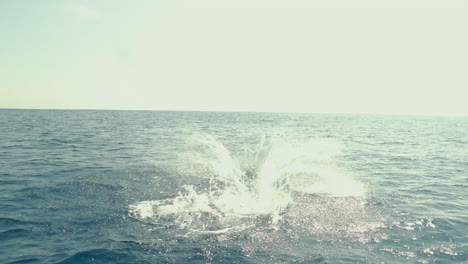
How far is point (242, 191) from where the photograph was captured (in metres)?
15.5

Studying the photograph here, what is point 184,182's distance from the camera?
1762 cm

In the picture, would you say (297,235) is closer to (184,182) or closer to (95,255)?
(95,255)

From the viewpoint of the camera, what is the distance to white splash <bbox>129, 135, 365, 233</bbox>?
12011mm

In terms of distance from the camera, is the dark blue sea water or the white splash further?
the white splash

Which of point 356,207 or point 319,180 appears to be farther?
point 319,180

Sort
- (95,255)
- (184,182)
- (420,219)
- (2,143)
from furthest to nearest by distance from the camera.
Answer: (2,143) < (184,182) < (420,219) < (95,255)

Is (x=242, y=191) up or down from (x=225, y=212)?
up

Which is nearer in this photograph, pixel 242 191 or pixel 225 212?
pixel 225 212

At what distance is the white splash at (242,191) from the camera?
12011mm

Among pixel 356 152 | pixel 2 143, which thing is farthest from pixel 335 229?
pixel 2 143

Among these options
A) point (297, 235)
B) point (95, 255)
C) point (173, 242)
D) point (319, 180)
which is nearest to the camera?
point (95, 255)

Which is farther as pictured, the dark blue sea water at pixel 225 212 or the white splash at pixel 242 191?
the white splash at pixel 242 191

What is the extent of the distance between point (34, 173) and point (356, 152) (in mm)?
29240

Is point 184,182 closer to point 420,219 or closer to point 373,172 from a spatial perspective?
point 420,219
